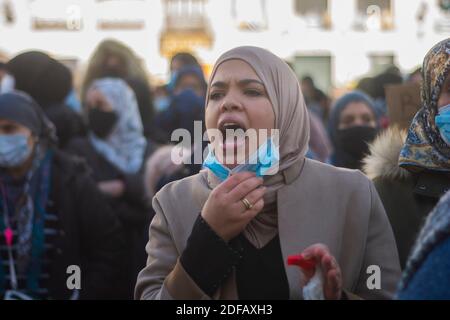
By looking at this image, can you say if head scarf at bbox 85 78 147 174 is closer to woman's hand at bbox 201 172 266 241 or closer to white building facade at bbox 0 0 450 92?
woman's hand at bbox 201 172 266 241

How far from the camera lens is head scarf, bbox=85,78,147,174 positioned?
4863 millimetres

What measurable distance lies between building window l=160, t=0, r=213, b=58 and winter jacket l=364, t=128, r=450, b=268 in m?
21.1

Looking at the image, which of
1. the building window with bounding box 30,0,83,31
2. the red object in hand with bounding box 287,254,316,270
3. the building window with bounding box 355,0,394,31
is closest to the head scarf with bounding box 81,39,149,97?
the red object in hand with bounding box 287,254,316,270

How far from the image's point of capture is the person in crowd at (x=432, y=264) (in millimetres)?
1268

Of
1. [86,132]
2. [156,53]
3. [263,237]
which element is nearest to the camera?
[263,237]

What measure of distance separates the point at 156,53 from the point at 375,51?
7148 millimetres

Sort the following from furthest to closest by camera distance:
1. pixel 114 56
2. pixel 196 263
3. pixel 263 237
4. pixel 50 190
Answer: pixel 114 56 → pixel 50 190 → pixel 263 237 → pixel 196 263

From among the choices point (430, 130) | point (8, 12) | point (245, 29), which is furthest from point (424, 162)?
point (245, 29)

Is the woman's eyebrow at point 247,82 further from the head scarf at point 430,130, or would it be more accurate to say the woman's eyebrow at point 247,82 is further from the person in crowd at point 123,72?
the person in crowd at point 123,72

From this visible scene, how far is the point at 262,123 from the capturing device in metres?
2.22

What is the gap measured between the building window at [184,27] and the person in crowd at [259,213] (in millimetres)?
21613
